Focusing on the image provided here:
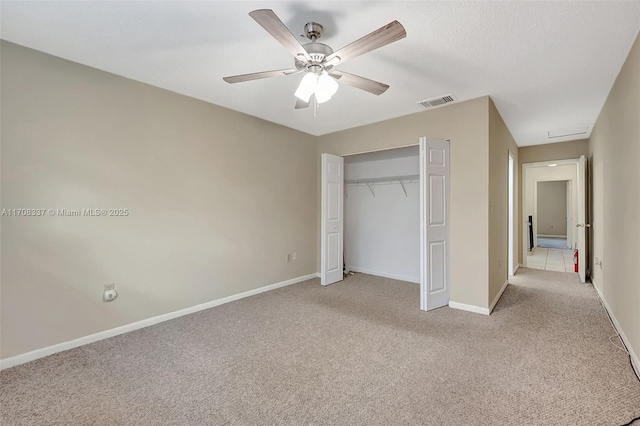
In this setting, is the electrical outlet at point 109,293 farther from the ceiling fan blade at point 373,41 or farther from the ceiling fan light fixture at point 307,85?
the ceiling fan blade at point 373,41

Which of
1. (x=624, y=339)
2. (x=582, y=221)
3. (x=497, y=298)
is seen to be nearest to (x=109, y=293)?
(x=497, y=298)

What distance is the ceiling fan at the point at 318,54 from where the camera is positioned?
1.54 meters

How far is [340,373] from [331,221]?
8.80 feet

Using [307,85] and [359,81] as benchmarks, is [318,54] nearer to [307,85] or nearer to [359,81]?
[307,85]

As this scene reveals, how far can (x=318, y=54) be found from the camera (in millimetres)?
1926

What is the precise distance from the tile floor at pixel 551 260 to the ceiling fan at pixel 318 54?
5898 millimetres

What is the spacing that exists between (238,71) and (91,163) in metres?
1.60

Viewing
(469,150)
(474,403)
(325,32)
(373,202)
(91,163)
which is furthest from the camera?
(373,202)

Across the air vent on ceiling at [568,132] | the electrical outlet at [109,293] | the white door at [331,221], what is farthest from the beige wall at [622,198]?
the electrical outlet at [109,293]

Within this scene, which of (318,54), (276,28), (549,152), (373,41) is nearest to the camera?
(276,28)

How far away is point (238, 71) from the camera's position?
2619 mm

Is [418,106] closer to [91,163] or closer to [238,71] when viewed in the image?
[238,71]

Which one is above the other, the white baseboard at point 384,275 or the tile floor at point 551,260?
the white baseboard at point 384,275

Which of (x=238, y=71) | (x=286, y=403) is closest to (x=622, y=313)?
(x=286, y=403)
